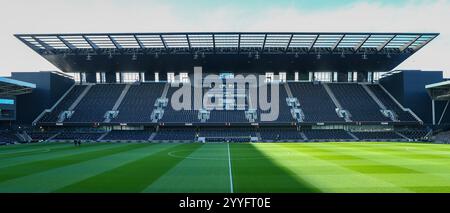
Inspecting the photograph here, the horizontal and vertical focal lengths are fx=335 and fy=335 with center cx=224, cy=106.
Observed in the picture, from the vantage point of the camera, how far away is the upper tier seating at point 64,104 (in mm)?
67062

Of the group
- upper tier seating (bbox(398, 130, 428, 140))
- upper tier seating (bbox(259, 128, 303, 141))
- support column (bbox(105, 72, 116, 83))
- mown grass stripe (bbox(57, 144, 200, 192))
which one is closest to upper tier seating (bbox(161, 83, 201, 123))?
upper tier seating (bbox(259, 128, 303, 141))

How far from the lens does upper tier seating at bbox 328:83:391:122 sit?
222 ft

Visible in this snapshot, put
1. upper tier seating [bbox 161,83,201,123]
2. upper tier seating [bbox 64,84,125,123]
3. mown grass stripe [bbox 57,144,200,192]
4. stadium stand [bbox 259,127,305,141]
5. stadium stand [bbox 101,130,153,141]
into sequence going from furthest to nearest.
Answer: upper tier seating [bbox 64,84,125,123], upper tier seating [bbox 161,83,201,123], stadium stand [bbox 101,130,153,141], stadium stand [bbox 259,127,305,141], mown grass stripe [bbox 57,144,200,192]

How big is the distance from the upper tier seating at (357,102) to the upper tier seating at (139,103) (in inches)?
1611

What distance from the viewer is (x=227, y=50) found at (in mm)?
65562

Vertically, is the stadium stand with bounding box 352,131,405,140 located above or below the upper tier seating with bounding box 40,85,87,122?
below

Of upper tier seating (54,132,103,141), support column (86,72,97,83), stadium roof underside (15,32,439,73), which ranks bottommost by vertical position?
upper tier seating (54,132,103,141)

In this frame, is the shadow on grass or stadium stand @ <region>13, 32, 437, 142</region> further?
stadium stand @ <region>13, 32, 437, 142</region>

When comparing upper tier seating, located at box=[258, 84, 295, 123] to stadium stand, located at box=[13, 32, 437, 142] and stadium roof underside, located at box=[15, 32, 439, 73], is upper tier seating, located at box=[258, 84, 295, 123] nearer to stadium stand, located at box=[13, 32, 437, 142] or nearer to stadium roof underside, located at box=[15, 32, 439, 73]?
stadium stand, located at box=[13, 32, 437, 142]

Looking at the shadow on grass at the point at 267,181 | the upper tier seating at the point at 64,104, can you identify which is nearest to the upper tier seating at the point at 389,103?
the shadow on grass at the point at 267,181

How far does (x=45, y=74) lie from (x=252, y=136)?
143 feet

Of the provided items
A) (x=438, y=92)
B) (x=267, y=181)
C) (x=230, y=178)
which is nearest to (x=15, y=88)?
(x=230, y=178)
